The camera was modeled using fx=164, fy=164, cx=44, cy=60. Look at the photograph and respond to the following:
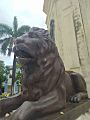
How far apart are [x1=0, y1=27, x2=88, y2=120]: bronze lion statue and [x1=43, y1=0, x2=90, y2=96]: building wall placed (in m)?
3.80

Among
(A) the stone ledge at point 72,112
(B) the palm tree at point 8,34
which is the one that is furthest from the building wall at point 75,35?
(B) the palm tree at point 8,34

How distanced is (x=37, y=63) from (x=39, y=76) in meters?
0.15

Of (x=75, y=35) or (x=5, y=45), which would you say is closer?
(x=75, y=35)

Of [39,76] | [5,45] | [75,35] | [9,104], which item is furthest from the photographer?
[5,45]

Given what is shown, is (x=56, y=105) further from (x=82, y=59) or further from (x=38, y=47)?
(x=82, y=59)

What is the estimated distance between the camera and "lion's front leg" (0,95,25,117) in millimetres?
1966

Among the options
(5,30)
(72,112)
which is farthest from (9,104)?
(5,30)

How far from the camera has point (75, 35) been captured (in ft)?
21.1

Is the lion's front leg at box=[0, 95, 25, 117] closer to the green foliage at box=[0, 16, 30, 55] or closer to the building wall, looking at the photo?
the building wall

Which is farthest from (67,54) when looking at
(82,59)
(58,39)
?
(58,39)

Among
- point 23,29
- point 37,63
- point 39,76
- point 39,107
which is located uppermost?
point 23,29

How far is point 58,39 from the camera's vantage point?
24.7 ft

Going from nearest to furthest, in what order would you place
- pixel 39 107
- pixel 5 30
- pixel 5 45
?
pixel 39 107 → pixel 5 45 → pixel 5 30

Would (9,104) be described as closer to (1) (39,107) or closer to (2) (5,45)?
(1) (39,107)
